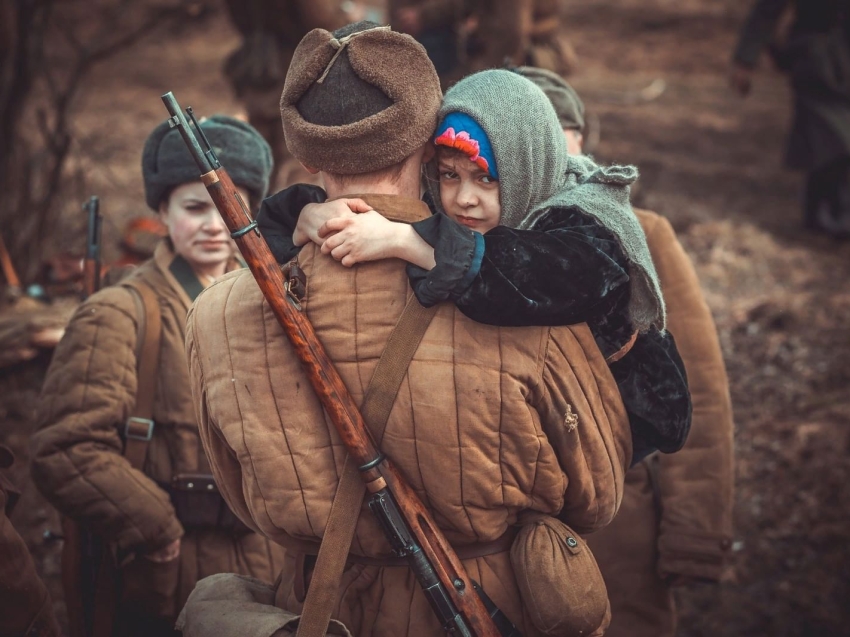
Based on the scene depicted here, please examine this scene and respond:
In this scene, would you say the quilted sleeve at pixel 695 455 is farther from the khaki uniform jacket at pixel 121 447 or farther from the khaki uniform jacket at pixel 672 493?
the khaki uniform jacket at pixel 121 447

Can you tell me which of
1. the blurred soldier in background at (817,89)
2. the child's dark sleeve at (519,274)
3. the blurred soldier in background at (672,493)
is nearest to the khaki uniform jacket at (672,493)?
the blurred soldier in background at (672,493)

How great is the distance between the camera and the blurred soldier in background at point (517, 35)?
6395 millimetres

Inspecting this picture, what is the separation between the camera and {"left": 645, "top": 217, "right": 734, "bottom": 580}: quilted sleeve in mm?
2758

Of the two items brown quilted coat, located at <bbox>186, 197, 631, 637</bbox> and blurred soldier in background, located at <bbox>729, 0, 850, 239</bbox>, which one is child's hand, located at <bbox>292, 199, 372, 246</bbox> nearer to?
brown quilted coat, located at <bbox>186, 197, 631, 637</bbox>

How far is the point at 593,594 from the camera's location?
6.18 ft

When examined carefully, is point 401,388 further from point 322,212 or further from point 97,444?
point 97,444

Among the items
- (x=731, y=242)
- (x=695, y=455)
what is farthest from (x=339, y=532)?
(x=731, y=242)

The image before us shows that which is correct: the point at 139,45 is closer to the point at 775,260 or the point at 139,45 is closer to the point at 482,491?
the point at 775,260

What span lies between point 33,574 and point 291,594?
2.00 feet

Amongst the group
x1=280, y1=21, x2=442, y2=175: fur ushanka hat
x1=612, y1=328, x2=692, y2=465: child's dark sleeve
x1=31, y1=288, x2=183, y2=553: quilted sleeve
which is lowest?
x1=31, y1=288, x2=183, y2=553: quilted sleeve

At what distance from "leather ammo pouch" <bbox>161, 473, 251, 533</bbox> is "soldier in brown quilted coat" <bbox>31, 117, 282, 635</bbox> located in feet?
0.09

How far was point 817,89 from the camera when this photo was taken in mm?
7301

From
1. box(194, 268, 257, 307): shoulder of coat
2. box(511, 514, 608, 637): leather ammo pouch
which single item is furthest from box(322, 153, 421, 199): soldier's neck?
box(511, 514, 608, 637): leather ammo pouch

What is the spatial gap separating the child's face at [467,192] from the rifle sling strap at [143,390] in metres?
1.17
